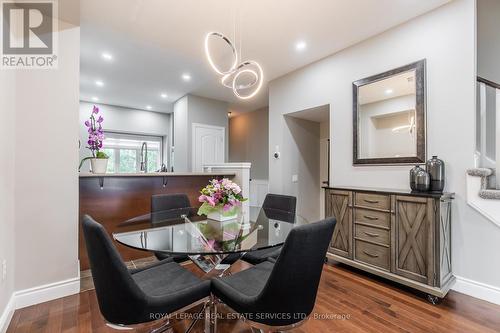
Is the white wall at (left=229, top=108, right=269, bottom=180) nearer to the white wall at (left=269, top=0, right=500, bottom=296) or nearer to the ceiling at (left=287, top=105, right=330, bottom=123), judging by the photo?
the ceiling at (left=287, top=105, right=330, bottom=123)

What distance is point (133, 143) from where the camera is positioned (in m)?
6.78

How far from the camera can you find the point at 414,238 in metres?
2.24

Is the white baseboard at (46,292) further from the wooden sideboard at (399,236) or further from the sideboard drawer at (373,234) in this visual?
the sideboard drawer at (373,234)

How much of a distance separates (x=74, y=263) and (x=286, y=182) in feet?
10.5

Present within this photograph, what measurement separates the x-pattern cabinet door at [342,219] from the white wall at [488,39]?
208 centimetres

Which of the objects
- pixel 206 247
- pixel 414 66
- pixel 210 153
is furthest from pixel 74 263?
pixel 414 66

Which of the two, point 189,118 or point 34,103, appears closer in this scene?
point 34,103

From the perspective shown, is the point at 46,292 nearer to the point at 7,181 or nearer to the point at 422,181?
the point at 7,181

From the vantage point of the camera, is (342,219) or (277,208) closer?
(277,208)

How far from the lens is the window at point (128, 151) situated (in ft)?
20.9

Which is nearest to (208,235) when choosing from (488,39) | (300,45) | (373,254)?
(373,254)

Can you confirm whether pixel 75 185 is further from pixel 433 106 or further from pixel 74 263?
pixel 433 106

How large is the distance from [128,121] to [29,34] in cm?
452

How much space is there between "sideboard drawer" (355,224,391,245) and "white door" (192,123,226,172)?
3847 millimetres
